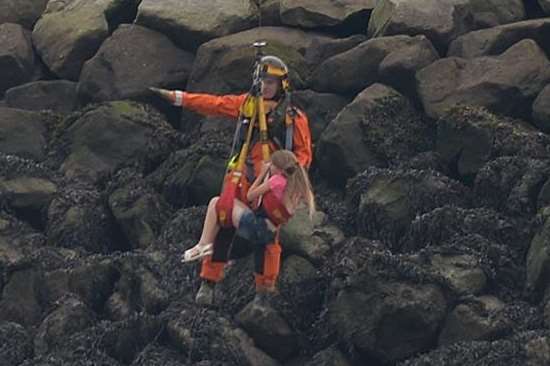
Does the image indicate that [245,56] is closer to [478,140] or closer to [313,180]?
[313,180]

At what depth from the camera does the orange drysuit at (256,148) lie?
20.6 metres

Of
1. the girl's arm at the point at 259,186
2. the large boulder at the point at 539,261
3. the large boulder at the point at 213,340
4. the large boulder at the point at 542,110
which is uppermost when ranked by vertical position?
the girl's arm at the point at 259,186

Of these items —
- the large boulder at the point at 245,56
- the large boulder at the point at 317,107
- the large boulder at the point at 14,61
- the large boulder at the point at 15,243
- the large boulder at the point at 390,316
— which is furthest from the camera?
the large boulder at the point at 14,61

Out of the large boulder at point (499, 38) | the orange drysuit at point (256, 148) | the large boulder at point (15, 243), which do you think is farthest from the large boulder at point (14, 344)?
the large boulder at point (499, 38)

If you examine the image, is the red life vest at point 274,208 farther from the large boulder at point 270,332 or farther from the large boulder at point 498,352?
the large boulder at point 498,352

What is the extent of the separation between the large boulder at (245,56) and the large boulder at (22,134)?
231 centimetres

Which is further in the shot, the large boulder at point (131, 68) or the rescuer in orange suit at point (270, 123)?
the large boulder at point (131, 68)

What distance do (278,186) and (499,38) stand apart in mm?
7188

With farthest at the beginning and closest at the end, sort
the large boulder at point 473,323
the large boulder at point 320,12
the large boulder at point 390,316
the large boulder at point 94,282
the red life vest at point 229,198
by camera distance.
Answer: the large boulder at point 320,12 → the large boulder at point 94,282 → the large boulder at point 390,316 → the large boulder at point 473,323 → the red life vest at point 229,198

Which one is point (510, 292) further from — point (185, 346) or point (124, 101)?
point (124, 101)

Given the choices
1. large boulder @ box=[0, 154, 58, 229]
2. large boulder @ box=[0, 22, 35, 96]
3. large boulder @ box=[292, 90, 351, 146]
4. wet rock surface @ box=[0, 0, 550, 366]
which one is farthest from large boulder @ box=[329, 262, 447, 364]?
large boulder @ box=[0, 22, 35, 96]

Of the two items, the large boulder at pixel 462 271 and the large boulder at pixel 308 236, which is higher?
the large boulder at pixel 462 271

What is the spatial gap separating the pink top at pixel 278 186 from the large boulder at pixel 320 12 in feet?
26.7

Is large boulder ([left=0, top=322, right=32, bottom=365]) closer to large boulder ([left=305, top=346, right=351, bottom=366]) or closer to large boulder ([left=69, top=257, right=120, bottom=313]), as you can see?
large boulder ([left=69, top=257, right=120, bottom=313])
